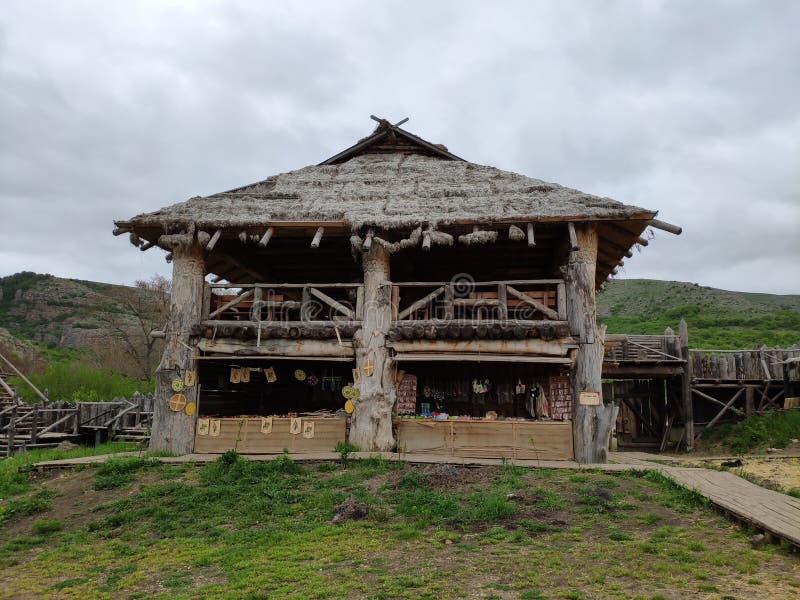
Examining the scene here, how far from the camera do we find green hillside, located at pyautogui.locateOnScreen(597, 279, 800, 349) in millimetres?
38500

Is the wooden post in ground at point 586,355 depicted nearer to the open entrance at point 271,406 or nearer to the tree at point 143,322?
the open entrance at point 271,406

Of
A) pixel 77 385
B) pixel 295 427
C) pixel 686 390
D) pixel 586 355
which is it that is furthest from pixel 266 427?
pixel 77 385

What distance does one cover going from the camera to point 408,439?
44.9 feet

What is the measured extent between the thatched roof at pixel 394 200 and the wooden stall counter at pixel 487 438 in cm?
449

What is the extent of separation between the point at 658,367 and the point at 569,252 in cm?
959

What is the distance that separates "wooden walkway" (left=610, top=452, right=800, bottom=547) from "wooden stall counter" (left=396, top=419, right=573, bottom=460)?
73.3 inches

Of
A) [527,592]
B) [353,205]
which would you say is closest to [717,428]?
[353,205]

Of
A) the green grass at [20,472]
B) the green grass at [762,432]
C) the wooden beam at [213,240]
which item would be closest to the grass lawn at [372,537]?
the green grass at [20,472]

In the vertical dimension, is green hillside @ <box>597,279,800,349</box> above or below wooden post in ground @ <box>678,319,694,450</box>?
above

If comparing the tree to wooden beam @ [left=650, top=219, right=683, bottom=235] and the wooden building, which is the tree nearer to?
the wooden building

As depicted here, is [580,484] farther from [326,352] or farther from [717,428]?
[717,428]

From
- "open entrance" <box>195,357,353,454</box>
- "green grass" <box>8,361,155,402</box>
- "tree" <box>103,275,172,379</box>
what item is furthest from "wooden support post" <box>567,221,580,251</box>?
"tree" <box>103,275,172,379</box>

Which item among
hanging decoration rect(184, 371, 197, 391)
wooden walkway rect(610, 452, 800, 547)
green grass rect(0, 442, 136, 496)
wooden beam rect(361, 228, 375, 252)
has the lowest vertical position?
green grass rect(0, 442, 136, 496)

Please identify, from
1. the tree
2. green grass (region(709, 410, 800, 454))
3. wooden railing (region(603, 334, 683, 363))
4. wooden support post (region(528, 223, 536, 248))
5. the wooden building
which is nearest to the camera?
wooden support post (region(528, 223, 536, 248))
